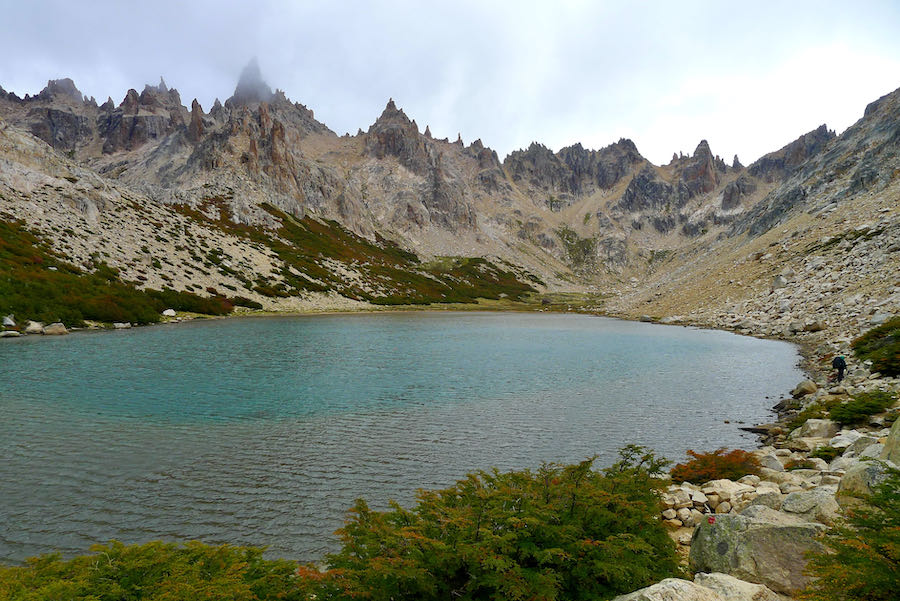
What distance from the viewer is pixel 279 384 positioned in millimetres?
33281

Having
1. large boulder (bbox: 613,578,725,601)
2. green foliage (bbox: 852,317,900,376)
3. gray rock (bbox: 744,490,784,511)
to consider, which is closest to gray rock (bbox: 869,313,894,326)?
green foliage (bbox: 852,317,900,376)

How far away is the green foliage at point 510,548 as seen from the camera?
736cm

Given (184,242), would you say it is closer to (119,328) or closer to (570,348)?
(119,328)

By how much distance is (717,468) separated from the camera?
667 inches

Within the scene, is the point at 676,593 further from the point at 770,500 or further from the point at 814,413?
the point at 814,413

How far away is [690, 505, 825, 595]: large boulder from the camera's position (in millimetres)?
8258

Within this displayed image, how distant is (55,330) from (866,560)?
234 ft

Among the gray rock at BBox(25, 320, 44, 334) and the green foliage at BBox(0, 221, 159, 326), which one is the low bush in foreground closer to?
the gray rock at BBox(25, 320, 44, 334)

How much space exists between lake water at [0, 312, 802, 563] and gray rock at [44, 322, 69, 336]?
4199 millimetres

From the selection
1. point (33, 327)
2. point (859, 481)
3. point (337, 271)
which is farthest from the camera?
point (337, 271)

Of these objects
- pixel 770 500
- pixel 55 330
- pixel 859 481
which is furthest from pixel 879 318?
pixel 55 330

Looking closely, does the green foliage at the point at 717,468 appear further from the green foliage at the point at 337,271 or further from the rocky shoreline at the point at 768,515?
the green foliage at the point at 337,271

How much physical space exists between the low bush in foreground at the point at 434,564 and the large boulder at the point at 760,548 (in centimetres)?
93

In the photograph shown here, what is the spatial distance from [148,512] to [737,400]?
118 ft
